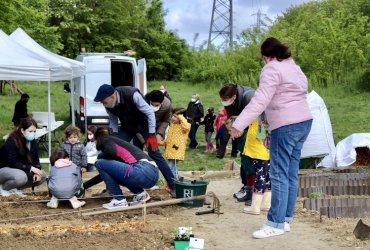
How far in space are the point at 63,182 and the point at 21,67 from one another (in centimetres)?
328

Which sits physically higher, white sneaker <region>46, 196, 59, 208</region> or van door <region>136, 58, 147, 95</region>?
van door <region>136, 58, 147, 95</region>

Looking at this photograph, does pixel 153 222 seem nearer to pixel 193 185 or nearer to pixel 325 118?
pixel 193 185

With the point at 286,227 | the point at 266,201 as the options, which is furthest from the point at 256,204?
the point at 286,227

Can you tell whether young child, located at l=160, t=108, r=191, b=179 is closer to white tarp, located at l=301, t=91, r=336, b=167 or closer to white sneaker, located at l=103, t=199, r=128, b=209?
white tarp, located at l=301, t=91, r=336, b=167

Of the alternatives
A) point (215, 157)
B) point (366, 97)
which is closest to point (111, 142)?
point (215, 157)

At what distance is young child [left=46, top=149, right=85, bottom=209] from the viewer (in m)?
6.89

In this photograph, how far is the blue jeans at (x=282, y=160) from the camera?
17.4ft

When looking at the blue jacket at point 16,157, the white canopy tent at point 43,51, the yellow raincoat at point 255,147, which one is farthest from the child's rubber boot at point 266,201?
the white canopy tent at point 43,51

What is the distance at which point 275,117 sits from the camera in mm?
5336

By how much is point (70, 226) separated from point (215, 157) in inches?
290

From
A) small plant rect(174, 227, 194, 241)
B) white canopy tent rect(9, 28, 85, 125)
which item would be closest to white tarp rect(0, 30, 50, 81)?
white canopy tent rect(9, 28, 85, 125)

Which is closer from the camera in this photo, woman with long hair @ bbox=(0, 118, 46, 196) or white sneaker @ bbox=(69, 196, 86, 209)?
white sneaker @ bbox=(69, 196, 86, 209)

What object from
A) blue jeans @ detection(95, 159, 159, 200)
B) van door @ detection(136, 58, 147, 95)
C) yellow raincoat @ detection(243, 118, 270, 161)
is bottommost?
blue jeans @ detection(95, 159, 159, 200)

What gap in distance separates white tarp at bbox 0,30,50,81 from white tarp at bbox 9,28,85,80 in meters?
0.74
